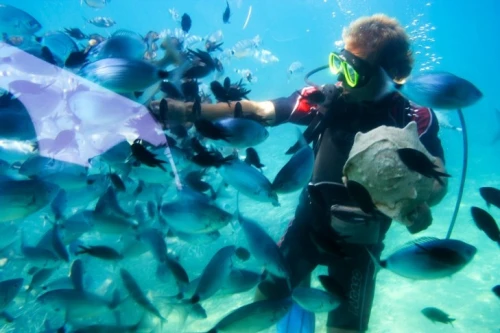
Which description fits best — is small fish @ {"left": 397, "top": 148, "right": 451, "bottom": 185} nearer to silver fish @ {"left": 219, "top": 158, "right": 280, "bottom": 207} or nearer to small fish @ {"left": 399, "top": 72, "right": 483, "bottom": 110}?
small fish @ {"left": 399, "top": 72, "right": 483, "bottom": 110}

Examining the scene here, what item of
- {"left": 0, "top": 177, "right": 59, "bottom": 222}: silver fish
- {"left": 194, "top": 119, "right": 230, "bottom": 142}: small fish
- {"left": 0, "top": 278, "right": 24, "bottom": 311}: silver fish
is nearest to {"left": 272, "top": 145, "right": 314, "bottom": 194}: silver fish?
{"left": 194, "top": 119, "right": 230, "bottom": 142}: small fish

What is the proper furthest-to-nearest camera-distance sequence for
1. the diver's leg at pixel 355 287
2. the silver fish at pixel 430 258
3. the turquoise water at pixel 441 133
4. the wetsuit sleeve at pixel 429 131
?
the turquoise water at pixel 441 133 → the diver's leg at pixel 355 287 → the wetsuit sleeve at pixel 429 131 → the silver fish at pixel 430 258

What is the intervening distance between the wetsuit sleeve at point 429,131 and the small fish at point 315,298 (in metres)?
1.87

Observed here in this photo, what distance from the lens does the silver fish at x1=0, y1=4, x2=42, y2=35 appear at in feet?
16.1

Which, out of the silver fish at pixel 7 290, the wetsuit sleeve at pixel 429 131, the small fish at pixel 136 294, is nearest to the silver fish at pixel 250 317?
the small fish at pixel 136 294

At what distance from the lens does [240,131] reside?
250 cm

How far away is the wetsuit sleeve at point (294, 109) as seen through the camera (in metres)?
3.60

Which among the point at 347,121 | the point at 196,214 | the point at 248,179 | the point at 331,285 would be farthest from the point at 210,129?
the point at 347,121

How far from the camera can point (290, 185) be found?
99.2 inches

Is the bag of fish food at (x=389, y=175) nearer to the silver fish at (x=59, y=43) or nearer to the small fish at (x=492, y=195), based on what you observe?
the small fish at (x=492, y=195)

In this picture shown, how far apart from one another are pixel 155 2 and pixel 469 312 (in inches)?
3406

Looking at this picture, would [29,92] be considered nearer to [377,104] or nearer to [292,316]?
[377,104]

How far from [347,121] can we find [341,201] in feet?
2.84

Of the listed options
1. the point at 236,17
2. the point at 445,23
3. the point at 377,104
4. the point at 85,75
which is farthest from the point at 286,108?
the point at 445,23
